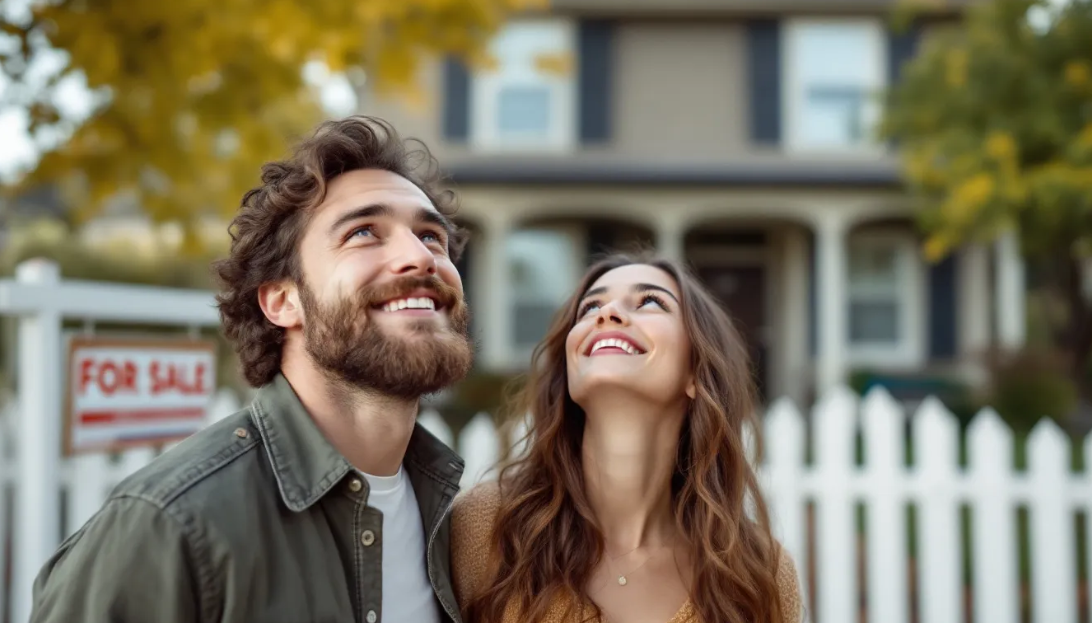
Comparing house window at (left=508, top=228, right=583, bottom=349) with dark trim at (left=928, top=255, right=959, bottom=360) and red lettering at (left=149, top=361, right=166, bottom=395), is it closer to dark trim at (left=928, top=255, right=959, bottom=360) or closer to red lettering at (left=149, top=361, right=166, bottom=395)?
dark trim at (left=928, top=255, right=959, bottom=360)

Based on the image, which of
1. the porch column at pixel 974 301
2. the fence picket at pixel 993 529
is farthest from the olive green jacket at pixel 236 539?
the porch column at pixel 974 301

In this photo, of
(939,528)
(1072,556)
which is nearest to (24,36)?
(939,528)

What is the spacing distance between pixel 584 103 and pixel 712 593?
10.5 meters

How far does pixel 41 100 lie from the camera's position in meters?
5.43

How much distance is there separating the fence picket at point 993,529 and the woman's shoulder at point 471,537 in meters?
2.75

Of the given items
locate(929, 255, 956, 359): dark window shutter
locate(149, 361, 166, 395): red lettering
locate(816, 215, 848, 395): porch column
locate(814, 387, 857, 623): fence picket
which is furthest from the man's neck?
locate(929, 255, 956, 359): dark window shutter

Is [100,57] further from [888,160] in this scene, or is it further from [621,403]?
[888,160]

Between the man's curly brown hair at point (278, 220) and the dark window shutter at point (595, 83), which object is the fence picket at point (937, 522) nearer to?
the man's curly brown hair at point (278, 220)

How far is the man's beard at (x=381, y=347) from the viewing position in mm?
1679

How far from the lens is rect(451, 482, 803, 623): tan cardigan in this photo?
2213 millimetres

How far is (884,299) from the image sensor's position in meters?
12.6

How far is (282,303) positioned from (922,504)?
3.51 metres

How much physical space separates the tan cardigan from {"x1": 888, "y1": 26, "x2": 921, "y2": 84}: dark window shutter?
1115 centimetres

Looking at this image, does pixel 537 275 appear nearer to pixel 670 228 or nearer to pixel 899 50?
pixel 670 228
